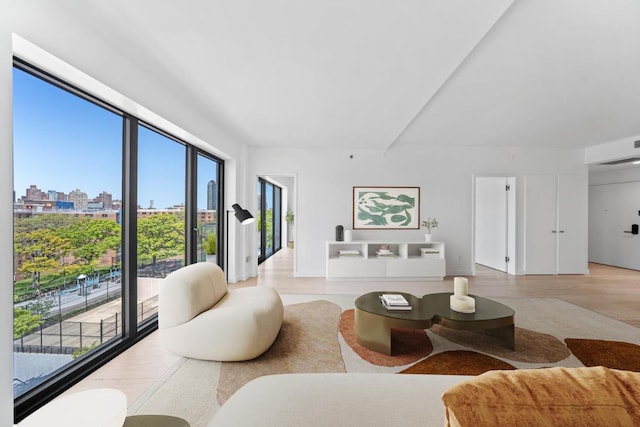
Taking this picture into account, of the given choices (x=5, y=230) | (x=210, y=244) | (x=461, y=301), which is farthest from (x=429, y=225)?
(x=5, y=230)

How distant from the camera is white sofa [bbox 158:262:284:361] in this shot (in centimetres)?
228

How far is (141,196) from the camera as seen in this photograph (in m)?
2.96

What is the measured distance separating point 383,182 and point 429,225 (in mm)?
1241

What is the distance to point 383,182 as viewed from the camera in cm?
575

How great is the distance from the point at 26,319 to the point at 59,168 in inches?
41.4

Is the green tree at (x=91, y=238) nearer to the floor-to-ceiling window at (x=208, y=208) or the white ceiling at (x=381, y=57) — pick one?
the white ceiling at (x=381, y=57)

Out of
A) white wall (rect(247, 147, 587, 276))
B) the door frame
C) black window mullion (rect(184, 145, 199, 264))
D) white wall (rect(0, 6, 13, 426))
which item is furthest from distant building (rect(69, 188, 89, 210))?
the door frame

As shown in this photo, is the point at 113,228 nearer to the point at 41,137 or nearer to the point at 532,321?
the point at 41,137

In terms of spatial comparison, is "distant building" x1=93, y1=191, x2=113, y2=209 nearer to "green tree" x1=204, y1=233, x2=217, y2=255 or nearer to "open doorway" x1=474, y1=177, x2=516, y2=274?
"green tree" x1=204, y1=233, x2=217, y2=255

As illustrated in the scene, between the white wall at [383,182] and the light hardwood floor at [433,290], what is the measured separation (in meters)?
0.69

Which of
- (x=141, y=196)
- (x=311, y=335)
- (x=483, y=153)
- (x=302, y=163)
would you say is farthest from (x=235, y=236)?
(x=483, y=153)

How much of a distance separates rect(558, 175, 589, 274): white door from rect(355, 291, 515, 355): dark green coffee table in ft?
14.6

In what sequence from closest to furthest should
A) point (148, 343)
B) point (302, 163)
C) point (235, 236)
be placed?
1. point (148, 343)
2. point (235, 236)
3. point (302, 163)

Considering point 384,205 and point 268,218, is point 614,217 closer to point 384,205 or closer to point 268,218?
point 384,205
